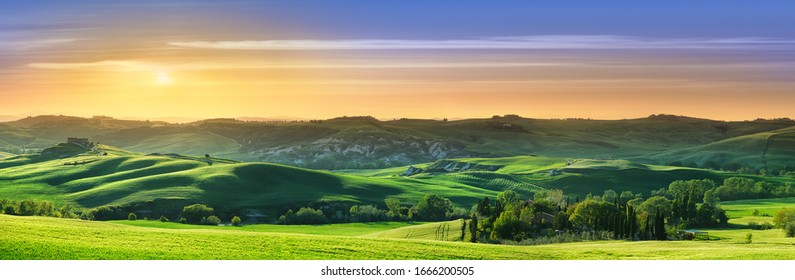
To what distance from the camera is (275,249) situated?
41375 millimetres

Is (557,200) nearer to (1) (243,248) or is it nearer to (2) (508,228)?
(2) (508,228)

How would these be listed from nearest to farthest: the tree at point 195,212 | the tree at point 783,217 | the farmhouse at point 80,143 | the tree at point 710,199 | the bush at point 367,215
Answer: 1. the tree at point 783,217
2. the tree at point 710,199
3. the tree at point 195,212
4. the bush at point 367,215
5. the farmhouse at point 80,143

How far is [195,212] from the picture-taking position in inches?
4695

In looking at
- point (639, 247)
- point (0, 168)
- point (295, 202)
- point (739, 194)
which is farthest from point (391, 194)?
point (639, 247)

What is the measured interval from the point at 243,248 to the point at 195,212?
81320mm

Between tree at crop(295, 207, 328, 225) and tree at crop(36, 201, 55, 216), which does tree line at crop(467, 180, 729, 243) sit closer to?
tree at crop(295, 207, 328, 225)

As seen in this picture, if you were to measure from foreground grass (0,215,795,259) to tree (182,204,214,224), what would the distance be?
7018 cm

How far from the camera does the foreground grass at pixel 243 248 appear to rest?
36.7 meters

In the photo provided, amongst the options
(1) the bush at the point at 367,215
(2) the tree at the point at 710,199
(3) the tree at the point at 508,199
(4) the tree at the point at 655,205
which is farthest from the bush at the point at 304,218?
(2) the tree at the point at 710,199

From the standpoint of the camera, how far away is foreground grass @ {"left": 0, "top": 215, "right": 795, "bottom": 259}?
36.7 metres

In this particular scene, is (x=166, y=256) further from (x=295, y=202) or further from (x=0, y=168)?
(x=0, y=168)

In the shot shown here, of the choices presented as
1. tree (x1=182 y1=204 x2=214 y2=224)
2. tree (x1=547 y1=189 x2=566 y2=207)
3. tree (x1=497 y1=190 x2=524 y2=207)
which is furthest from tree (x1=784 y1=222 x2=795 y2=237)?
tree (x1=182 y1=204 x2=214 y2=224)

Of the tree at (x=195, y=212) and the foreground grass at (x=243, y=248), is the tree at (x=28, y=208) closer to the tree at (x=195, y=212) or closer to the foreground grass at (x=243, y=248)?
the tree at (x=195, y=212)

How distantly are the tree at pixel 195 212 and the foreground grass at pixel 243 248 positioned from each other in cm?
7018
